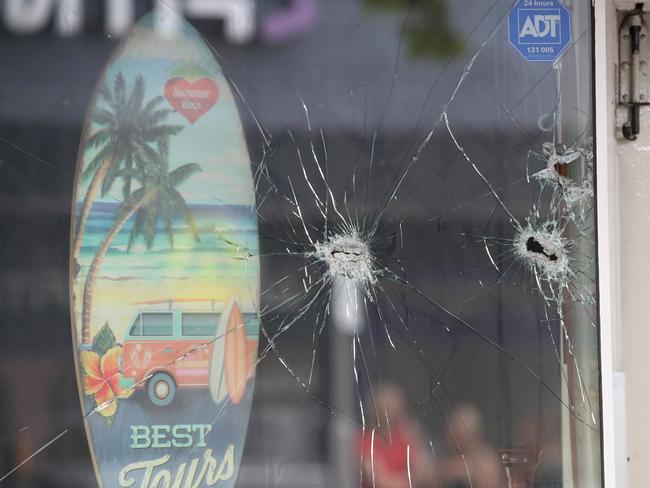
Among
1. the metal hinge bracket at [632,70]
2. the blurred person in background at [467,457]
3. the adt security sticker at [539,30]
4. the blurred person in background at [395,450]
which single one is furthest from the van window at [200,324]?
the metal hinge bracket at [632,70]

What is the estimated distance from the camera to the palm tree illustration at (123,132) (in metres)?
2.59

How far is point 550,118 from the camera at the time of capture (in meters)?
2.61

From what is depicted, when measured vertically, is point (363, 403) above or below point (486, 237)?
below

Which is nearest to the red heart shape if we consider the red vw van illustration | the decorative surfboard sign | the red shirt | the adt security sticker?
the decorative surfboard sign

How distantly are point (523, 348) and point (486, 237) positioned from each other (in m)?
0.31

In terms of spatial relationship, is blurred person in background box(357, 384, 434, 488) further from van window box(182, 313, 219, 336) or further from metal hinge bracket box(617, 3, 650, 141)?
metal hinge bracket box(617, 3, 650, 141)

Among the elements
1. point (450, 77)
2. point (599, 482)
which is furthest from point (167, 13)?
point (599, 482)

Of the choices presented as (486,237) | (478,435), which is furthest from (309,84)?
(478,435)

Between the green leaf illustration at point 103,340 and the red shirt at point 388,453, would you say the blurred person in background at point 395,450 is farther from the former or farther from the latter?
the green leaf illustration at point 103,340

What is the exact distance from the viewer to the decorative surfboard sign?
2570 mm

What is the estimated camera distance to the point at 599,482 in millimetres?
2582

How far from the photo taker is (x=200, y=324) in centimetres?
258

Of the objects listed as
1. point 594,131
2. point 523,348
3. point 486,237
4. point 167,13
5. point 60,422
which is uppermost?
point 167,13

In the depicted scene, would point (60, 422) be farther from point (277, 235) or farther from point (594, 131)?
point (594, 131)
